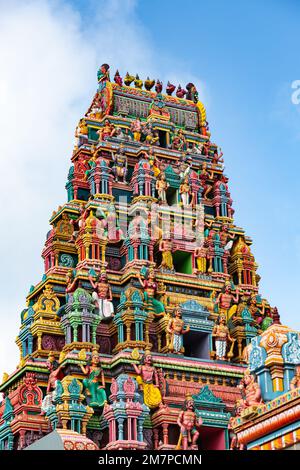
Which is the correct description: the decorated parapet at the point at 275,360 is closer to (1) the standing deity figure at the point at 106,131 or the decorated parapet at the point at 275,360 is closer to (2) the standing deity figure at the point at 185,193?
(2) the standing deity figure at the point at 185,193

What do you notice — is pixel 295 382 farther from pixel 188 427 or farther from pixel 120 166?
pixel 120 166

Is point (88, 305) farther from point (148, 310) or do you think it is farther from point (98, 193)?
point (98, 193)

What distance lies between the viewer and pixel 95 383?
48500 millimetres

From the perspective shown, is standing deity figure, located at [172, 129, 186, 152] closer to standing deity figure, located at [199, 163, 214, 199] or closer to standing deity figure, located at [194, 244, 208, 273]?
standing deity figure, located at [199, 163, 214, 199]

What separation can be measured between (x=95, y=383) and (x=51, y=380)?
78.4 inches

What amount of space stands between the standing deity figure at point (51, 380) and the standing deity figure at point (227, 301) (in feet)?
26.4

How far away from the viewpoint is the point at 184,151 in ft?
195

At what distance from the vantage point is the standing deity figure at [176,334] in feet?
166

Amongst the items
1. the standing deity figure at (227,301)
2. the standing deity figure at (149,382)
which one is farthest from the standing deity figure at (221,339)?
the standing deity figure at (149,382)

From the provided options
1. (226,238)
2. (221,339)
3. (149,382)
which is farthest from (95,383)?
(226,238)

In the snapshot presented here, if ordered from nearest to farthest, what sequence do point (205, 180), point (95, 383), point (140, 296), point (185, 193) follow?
point (95, 383) → point (140, 296) → point (185, 193) → point (205, 180)

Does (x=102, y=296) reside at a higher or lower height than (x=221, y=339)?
higher

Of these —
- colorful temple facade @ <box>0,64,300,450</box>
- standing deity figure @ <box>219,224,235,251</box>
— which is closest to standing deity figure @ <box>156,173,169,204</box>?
colorful temple facade @ <box>0,64,300,450</box>

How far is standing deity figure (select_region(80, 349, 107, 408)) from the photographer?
1898 inches
